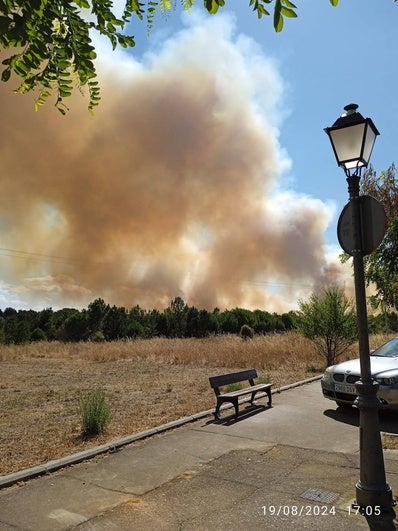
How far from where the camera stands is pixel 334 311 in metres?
16.1

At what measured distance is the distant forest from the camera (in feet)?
135

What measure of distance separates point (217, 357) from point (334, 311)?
5742mm

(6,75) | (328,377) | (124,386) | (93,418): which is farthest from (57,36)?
(124,386)

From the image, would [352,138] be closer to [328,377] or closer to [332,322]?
[328,377]

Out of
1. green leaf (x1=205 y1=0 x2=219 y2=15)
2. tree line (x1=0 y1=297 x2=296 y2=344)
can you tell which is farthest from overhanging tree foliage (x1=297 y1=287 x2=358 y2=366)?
tree line (x1=0 y1=297 x2=296 y2=344)

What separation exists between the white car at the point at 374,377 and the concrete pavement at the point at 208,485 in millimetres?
553

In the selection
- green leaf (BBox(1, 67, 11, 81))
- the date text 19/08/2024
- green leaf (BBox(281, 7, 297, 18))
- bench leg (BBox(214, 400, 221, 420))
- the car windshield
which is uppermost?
green leaf (BBox(1, 67, 11, 81))

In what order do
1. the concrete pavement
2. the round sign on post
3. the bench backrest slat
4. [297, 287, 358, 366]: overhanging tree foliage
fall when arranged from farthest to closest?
[297, 287, 358, 366]: overhanging tree foliage, the bench backrest slat, the round sign on post, the concrete pavement

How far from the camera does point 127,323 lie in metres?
48.2

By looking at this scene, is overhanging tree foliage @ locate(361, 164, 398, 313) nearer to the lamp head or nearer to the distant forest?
the distant forest

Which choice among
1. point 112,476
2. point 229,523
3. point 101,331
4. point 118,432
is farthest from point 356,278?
point 101,331

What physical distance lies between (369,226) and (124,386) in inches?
409

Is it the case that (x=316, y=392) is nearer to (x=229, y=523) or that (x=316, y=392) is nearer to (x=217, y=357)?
(x=229, y=523)

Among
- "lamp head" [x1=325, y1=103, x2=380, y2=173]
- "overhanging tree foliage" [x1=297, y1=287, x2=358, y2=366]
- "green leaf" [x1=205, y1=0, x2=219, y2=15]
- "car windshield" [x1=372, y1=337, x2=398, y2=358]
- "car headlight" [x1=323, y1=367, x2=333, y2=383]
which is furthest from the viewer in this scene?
"overhanging tree foliage" [x1=297, y1=287, x2=358, y2=366]
